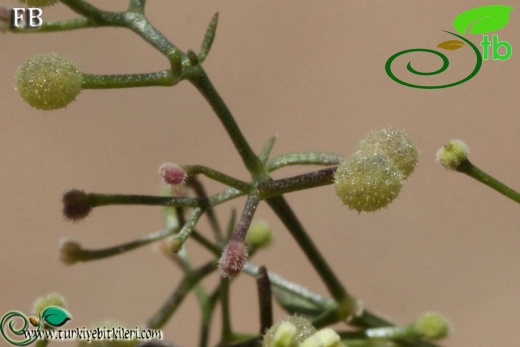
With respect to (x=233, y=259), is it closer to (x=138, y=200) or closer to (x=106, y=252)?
(x=138, y=200)

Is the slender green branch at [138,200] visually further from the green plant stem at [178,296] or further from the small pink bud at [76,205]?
the green plant stem at [178,296]

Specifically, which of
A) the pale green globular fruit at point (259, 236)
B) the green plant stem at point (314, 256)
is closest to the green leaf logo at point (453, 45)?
the pale green globular fruit at point (259, 236)

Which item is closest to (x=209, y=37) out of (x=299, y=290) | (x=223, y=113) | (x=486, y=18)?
(x=223, y=113)

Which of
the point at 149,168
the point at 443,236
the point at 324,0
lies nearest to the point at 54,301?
the point at 149,168

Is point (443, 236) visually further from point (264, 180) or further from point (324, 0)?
point (264, 180)

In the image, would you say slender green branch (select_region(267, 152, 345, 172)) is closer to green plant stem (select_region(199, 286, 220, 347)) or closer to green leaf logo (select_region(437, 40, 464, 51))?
green plant stem (select_region(199, 286, 220, 347))

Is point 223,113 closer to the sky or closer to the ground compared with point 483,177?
closer to the sky
